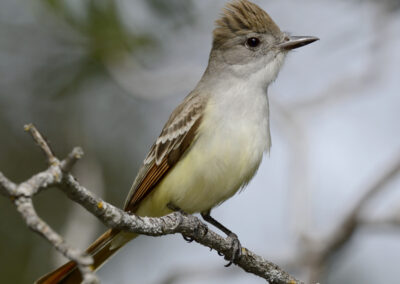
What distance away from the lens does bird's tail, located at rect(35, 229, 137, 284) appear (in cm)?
365

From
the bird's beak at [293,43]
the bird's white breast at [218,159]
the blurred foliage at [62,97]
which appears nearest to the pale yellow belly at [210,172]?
the bird's white breast at [218,159]

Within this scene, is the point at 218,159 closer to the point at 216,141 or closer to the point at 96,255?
the point at 216,141

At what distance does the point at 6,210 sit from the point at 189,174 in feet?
8.42

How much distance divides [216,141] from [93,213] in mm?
1424

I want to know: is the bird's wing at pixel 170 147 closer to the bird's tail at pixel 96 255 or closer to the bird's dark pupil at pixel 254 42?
the bird's tail at pixel 96 255

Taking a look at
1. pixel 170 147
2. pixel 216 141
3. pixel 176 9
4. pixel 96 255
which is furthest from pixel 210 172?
pixel 176 9

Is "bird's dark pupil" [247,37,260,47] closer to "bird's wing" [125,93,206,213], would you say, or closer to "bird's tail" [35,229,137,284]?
"bird's wing" [125,93,206,213]

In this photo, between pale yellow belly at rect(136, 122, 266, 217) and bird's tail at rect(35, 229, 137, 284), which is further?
pale yellow belly at rect(136, 122, 266, 217)

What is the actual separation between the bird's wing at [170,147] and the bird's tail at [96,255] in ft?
0.85

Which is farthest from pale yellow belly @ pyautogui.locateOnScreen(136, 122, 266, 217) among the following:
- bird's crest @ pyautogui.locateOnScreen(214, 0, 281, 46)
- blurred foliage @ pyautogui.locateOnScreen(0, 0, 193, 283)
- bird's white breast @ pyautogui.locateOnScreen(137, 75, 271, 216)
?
blurred foliage @ pyautogui.locateOnScreen(0, 0, 193, 283)

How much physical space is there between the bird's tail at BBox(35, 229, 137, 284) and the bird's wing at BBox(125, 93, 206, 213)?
26 cm

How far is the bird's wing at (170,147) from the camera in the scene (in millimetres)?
4121

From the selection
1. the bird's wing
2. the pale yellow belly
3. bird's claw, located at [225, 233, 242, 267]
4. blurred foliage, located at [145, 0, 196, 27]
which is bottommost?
bird's claw, located at [225, 233, 242, 267]

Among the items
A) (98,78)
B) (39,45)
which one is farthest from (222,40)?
(39,45)
